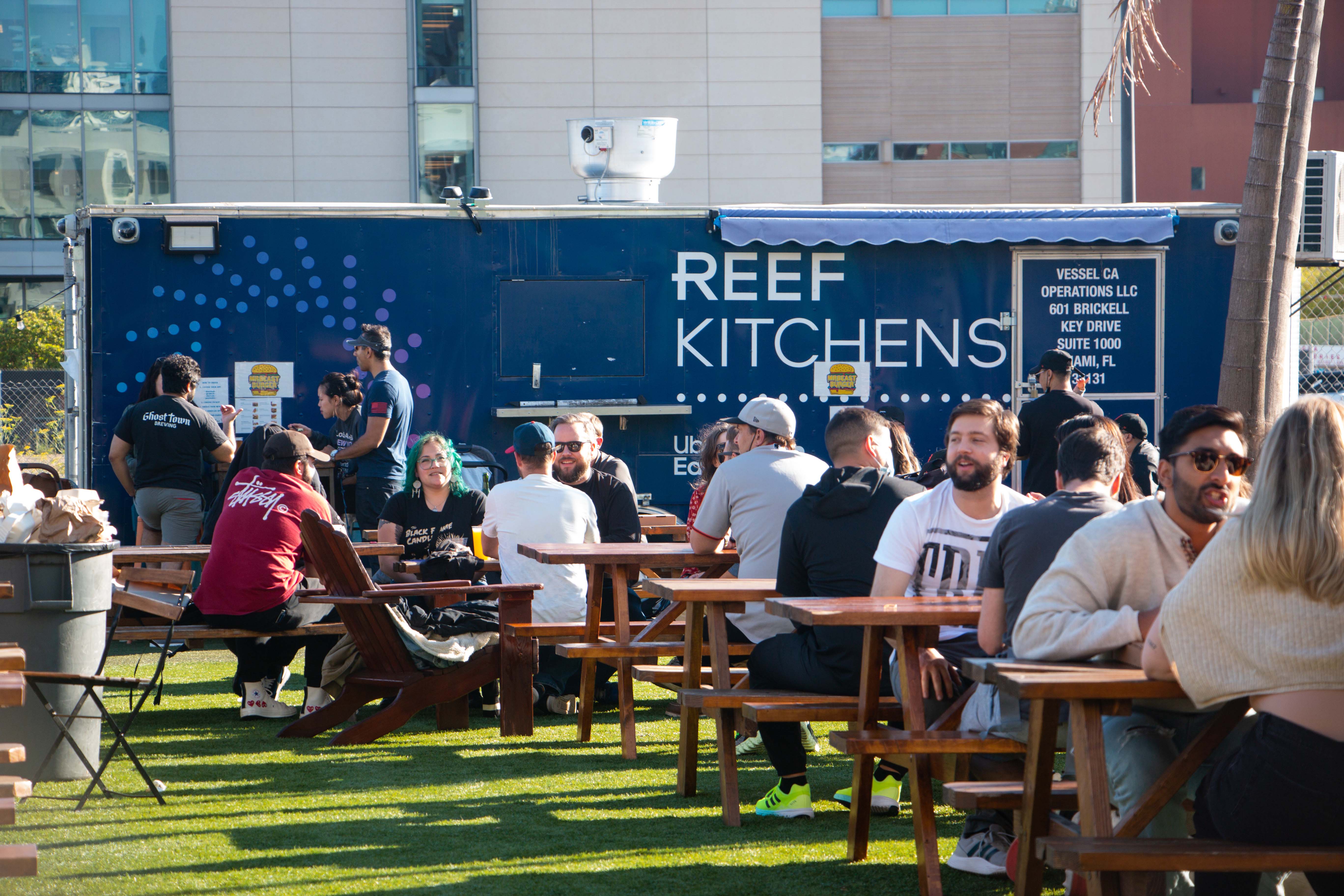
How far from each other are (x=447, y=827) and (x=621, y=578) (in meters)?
1.50

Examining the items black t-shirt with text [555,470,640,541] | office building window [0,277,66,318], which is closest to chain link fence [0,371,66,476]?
office building window [0,277,66,318]

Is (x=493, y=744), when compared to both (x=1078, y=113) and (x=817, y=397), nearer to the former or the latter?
(x=817, y=397)

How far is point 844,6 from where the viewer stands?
96.5ft

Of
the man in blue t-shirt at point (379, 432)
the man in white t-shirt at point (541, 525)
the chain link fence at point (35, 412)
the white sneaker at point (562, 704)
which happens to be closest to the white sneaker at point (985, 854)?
the man in white t-shirt at point (541, 525)

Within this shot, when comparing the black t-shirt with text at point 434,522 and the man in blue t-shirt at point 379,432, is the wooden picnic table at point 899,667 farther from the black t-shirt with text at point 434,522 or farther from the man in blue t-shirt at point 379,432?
the man in blue t-shirt at point 379,432

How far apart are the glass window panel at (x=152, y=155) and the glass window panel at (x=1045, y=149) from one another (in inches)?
699

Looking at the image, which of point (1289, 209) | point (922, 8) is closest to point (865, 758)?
point (1289, 209)

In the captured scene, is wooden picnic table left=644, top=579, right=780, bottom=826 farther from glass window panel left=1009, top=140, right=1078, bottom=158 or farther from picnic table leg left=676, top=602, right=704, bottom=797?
glass window panel left=1009, top=140, right=1078, bottom=158

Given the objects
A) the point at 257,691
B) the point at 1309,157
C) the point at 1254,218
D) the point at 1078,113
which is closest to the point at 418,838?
the point at 257,691

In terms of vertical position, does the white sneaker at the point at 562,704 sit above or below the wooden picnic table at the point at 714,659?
below

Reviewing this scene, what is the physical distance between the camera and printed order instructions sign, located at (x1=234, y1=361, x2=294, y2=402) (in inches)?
384

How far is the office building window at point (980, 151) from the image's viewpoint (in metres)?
30.0

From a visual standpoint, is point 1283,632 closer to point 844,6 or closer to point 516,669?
point 516,669

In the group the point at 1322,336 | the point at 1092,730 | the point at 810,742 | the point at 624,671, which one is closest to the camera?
the point at 1092,730
